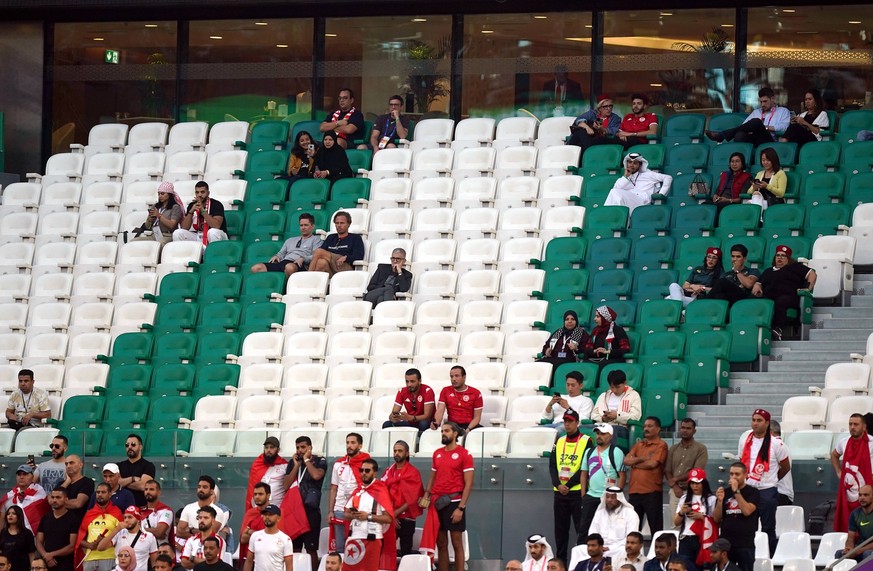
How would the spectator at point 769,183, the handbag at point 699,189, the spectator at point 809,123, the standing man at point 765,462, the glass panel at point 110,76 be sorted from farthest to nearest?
the glass panel at point 110,76, the spectator at point 809,123, the handbag at point 699,189, the spectator at point 769,183, the standing man at point 765,462

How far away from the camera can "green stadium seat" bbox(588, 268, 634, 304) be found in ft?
59.5

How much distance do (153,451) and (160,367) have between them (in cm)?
231

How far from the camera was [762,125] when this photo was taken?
65.9 feet

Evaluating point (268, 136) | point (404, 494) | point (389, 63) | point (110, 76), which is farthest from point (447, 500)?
point (110, 76)

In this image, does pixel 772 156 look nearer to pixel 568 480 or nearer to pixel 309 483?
pixel 568 480

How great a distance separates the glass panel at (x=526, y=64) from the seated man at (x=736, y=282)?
550 centimetres

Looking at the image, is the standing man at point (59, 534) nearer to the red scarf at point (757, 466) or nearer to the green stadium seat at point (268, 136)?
the red scarf at point (757, 466)

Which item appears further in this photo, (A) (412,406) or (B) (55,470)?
(A) (412,406)

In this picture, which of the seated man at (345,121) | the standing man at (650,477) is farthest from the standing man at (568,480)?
the seated man at (345,121)

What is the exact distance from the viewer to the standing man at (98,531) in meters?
14.8

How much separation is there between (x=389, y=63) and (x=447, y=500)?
9836 mm

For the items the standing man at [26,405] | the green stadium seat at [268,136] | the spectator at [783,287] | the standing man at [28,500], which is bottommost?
the standing man at [28,500]

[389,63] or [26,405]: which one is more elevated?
[389,63]

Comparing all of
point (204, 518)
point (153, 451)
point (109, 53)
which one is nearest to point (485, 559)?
point (204, 518)
